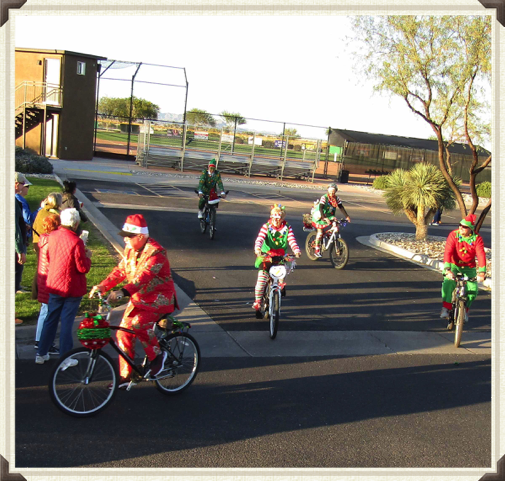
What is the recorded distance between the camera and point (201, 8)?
532 cm

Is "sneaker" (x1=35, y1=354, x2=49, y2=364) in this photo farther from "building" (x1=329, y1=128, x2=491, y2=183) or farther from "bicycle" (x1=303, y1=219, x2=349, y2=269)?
"building" (x1=329, y1=128, x2=491, y2=183)

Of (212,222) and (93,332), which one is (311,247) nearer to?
(212,222)

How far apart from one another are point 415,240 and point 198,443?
12652 mm

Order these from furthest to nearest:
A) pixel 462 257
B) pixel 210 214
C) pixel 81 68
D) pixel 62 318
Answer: pixel 81 68
pixel 210 214
pixel 462 257
pixel 62 318

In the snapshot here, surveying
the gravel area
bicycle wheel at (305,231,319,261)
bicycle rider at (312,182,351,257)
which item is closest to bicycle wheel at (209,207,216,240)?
bicycle wheel at (305,231,319,261)

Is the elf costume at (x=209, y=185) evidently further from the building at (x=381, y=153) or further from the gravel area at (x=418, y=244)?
the building at (x=381, y=153)

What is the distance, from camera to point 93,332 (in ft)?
17.4

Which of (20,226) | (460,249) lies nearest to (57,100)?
(20,226)

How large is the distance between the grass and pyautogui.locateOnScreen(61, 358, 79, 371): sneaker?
248 cm

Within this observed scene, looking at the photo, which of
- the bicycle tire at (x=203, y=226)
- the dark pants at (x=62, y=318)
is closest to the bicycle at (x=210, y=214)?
the bicycle tire at (x=203, y=226)

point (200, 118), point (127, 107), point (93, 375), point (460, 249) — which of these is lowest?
point (93, 375)

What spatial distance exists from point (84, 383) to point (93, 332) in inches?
22.1
